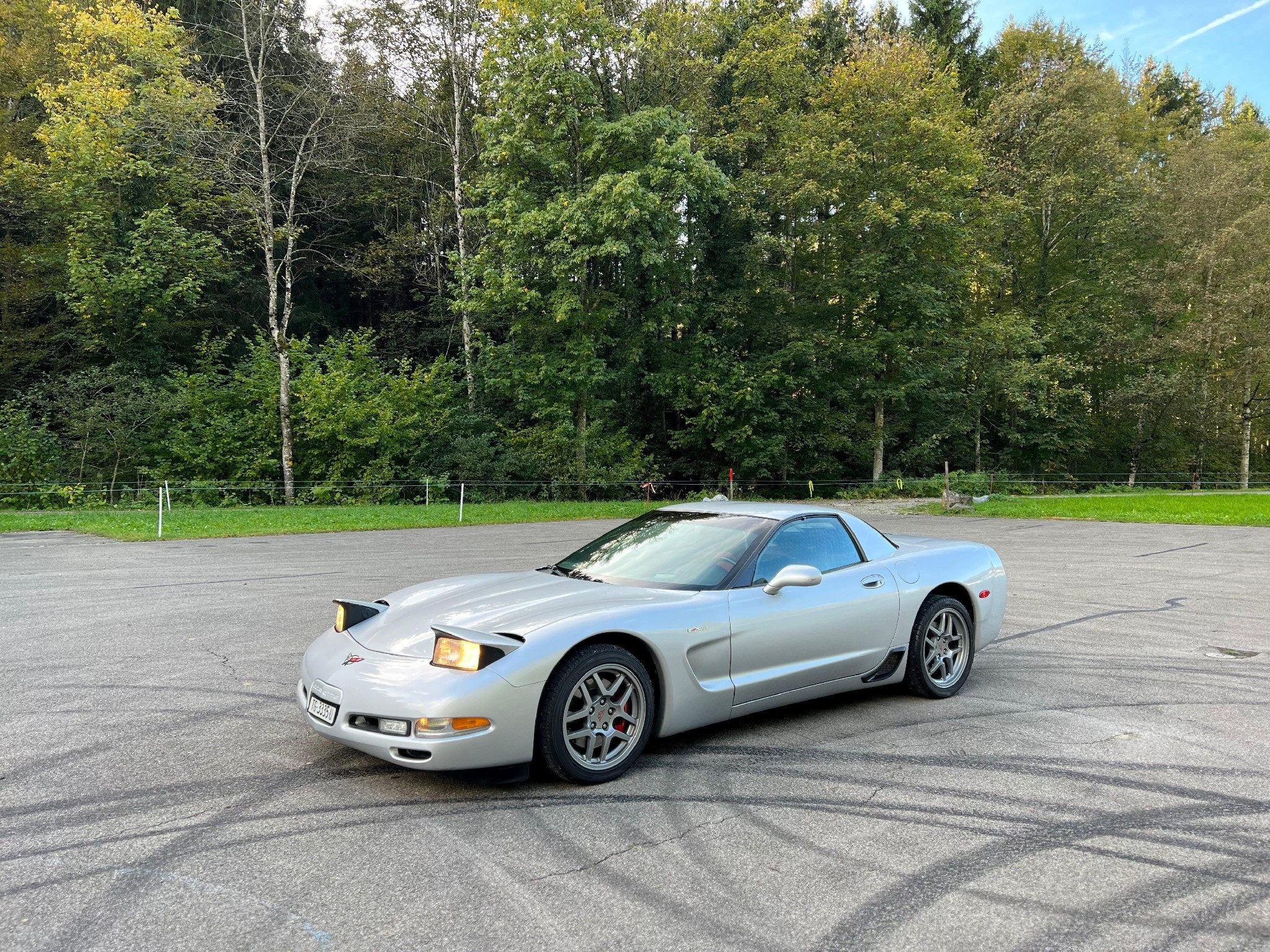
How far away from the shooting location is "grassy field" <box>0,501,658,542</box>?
18500 mm

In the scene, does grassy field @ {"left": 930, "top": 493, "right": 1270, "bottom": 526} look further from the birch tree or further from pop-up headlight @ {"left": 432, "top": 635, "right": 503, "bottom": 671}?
pop-up headlight @ {"left": 432, "top": 635, "right": 503, "bottom": 671}

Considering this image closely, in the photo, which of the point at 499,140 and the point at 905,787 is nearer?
the point at 905,787

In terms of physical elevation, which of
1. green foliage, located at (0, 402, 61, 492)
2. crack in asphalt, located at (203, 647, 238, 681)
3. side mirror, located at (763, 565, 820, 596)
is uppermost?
green foliage, located at (0, 402, 61, 492)

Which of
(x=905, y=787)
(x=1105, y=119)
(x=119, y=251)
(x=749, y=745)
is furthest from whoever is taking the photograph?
(x=1105, y=119)

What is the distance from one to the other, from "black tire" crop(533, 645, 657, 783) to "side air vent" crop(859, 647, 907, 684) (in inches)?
67.2

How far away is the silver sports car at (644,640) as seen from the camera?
153 inches

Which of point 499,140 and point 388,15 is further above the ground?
point 388,15

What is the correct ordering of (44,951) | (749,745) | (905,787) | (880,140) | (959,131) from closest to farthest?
(44,951) → (905,787) → (749,745) → (880,140) → (959,131)

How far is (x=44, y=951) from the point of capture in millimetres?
2682

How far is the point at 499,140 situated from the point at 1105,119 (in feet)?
93.0

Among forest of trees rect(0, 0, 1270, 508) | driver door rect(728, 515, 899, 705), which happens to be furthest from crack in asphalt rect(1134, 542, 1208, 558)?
forest of trees rect(0, 0, 1270, 508)

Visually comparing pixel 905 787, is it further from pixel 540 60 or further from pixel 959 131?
pixel 959 131

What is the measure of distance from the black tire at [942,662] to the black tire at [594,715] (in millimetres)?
2117

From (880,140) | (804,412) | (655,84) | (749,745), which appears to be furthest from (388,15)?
(749,745)
